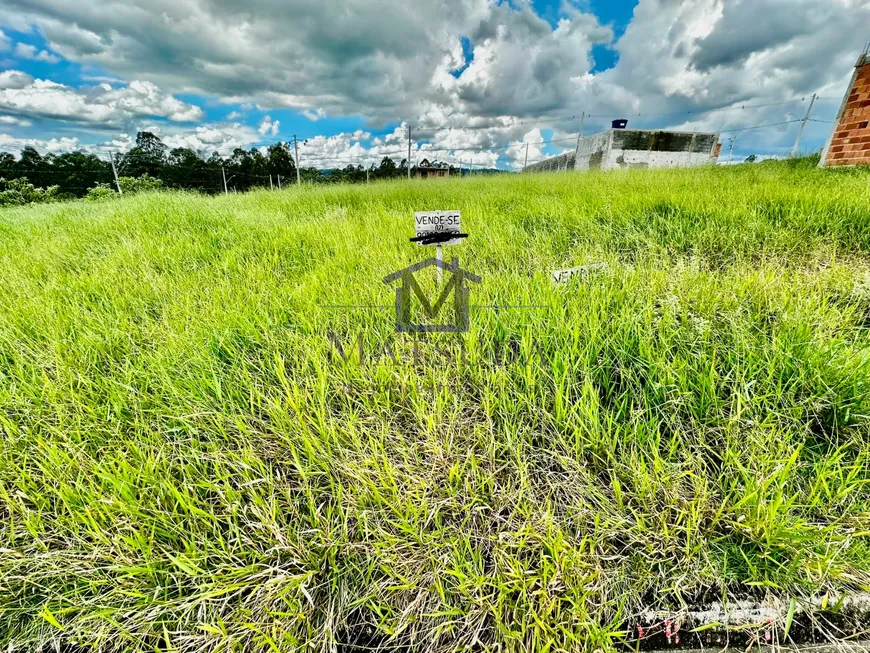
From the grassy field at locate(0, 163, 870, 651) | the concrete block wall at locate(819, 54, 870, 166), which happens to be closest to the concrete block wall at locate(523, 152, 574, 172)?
the concrete block wall at locate(819, 54, 870, 166)

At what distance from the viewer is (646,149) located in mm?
13742

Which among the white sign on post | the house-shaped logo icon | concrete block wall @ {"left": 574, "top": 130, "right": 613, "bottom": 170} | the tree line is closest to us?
the house-shaped logo icon

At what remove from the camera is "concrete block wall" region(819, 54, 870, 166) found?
5.73 meters

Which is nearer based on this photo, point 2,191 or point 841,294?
point 841,294

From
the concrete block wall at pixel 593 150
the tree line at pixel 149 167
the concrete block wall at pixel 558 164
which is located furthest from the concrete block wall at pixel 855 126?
the tree line at pixel 149 167

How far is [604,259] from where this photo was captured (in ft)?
7.79

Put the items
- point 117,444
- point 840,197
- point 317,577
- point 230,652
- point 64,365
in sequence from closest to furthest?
point 230,652
point 317,577
point 117,444
point 64,365
point 840,197

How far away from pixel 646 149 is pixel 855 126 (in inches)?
343

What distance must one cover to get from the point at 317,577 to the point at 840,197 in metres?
4.93

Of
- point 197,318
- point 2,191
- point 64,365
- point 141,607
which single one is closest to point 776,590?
point 141,607

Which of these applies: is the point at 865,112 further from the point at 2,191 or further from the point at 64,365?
the point at 2,191

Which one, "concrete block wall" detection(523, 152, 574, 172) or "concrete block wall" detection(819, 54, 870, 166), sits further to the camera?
"concrete block wall" detection(523, 152, 574, 172)

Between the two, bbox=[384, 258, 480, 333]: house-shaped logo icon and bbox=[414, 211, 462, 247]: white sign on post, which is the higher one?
bbox=[414, 211, 462, 247]: white sign on post

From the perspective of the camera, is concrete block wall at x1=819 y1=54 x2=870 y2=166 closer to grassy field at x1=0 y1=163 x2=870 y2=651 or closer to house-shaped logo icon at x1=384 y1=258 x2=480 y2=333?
grassy field at x1=0 y1=163 x2=870 y2=651
